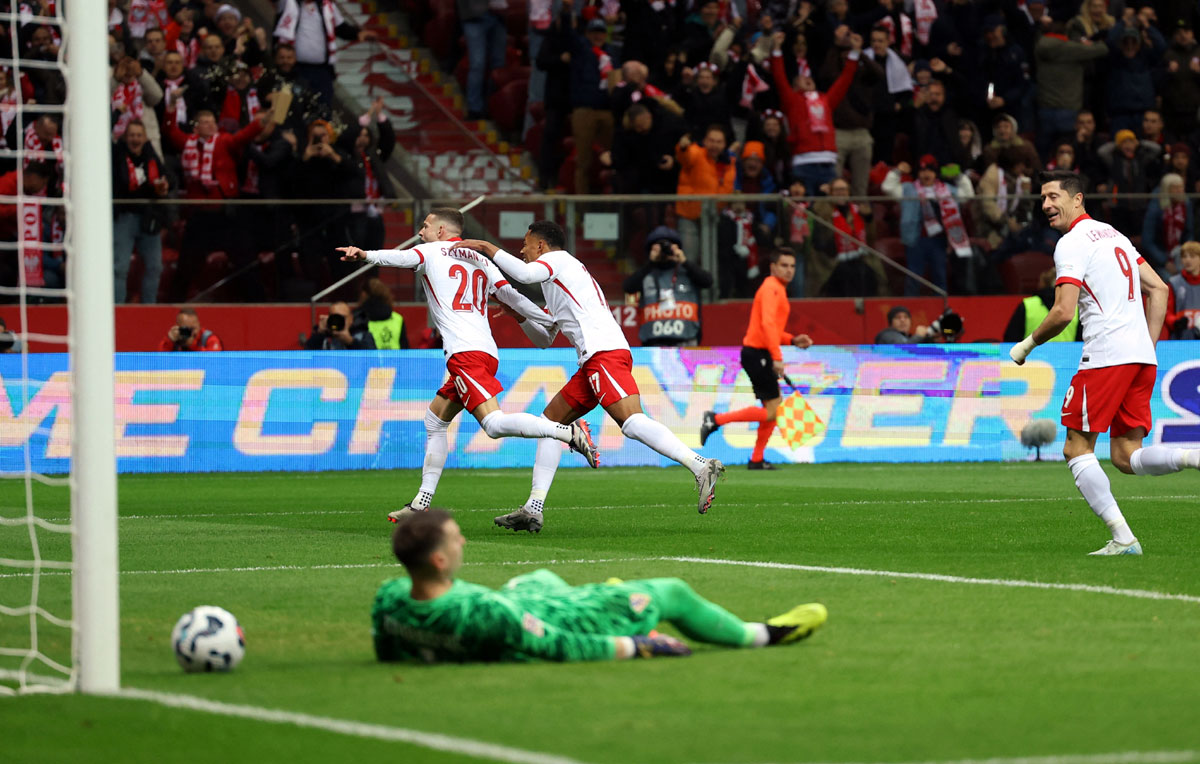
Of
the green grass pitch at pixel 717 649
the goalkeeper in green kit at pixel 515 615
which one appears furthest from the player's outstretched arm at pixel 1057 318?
the goalkeeper in green kit at pixel 515 615

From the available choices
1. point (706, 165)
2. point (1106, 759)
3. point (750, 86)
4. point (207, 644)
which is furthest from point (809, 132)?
point (1106, 759)

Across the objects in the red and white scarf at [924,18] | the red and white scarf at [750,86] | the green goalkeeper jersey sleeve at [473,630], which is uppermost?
the red and white scarf at [924,18]

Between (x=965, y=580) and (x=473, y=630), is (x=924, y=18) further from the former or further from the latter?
(x=473, y=630)

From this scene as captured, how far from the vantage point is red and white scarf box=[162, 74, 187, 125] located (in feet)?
69.0

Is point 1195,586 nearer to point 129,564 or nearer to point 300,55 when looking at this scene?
point 129,564

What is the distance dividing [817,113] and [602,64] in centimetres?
290

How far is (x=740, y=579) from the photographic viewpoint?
8891 millimetres

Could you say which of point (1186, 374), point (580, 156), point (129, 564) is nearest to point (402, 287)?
point (580, 156)

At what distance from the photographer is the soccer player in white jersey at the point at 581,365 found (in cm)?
1168

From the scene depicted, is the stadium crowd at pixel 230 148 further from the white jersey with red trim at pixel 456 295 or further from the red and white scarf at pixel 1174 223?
the red and white scarf at pixel 1174 223

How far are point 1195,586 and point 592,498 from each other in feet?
24.0

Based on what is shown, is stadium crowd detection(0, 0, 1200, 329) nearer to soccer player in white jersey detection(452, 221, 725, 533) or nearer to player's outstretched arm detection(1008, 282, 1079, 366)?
soccer player in white jersey detection(452, 221, 725, 533)

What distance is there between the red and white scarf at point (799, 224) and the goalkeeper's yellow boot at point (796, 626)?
14.1m

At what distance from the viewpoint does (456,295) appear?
12.6 m
